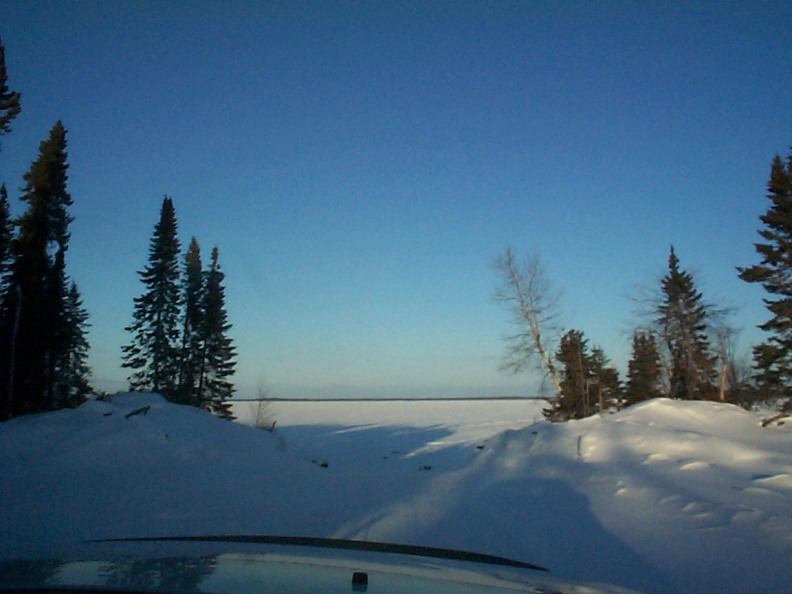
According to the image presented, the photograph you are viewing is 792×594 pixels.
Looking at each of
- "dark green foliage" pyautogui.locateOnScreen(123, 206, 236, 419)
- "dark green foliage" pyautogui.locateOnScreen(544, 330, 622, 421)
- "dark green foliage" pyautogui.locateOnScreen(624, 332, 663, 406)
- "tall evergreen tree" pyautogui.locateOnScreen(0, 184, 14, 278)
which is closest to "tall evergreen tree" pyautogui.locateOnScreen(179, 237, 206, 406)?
"dark green foliage" pyautogui.locateOnScreen(123, 206, 236, 419)

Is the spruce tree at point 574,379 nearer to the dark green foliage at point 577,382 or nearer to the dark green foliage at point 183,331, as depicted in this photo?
the dark green foliage at point 577,382

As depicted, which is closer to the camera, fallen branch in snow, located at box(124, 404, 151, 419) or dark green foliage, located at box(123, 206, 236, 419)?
fallen branch in snow, located at box(124, 404, 151, 419)

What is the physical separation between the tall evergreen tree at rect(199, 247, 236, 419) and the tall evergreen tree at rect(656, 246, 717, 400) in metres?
32.5

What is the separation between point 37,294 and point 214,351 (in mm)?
15924

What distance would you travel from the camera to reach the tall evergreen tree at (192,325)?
39.3 metres

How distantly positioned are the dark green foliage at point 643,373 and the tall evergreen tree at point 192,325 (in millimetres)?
33915

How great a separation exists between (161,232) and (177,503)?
31894 millimetres

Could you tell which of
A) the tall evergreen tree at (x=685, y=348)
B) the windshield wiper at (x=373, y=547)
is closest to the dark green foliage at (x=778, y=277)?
the tall evergreen tree at (x=685, y=348)

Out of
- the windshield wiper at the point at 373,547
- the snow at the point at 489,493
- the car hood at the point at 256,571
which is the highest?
the car hood at the point at 256,571

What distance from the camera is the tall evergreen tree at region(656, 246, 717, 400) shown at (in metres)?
32.7

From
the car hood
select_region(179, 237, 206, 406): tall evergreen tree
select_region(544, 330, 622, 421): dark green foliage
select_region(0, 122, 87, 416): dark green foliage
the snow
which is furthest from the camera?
select_region(179, 237, 206, 406): tall evergreen tree

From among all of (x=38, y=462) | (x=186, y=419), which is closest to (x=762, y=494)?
(x=38, y=462)

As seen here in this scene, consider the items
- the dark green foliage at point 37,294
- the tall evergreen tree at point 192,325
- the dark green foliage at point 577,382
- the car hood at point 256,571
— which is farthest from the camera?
the tall evergreen tree at point 192,325

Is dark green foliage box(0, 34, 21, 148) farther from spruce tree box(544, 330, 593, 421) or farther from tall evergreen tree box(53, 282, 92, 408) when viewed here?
spruce tree box(544, 330, 593, 421)
